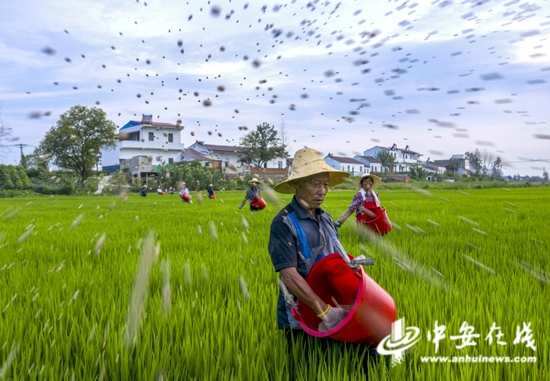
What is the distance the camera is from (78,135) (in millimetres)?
30938

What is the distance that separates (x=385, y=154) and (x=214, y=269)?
59537 millimetres

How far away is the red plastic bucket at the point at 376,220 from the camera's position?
20.1 ft

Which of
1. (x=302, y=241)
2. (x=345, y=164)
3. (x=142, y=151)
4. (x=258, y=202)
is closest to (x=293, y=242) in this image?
(x=302, y=241)

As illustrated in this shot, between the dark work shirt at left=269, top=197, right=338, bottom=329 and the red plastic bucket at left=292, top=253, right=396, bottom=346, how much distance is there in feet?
0.31

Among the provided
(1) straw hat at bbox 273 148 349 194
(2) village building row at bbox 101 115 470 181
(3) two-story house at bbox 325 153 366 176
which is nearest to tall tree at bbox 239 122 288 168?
(2) village building row at bbox 101 115 470 181

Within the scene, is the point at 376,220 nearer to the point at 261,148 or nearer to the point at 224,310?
the point at 224,310

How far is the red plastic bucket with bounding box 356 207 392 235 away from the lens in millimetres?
6113

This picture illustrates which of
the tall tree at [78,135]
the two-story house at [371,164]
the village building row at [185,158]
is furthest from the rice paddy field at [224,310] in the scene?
the two-story house at [371,164]

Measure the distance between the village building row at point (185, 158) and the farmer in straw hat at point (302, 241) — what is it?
10.2 ft

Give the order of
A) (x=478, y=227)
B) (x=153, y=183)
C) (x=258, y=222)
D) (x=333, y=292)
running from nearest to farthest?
(x=333, y=292) < (x=478, y=227) < (x=258, y=222) < (x=153, y=183)

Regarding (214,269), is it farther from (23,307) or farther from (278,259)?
(278,259)

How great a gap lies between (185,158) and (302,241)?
4163 cm

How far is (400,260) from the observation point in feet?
15.4

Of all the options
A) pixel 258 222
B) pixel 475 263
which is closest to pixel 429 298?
pixel 475 263
